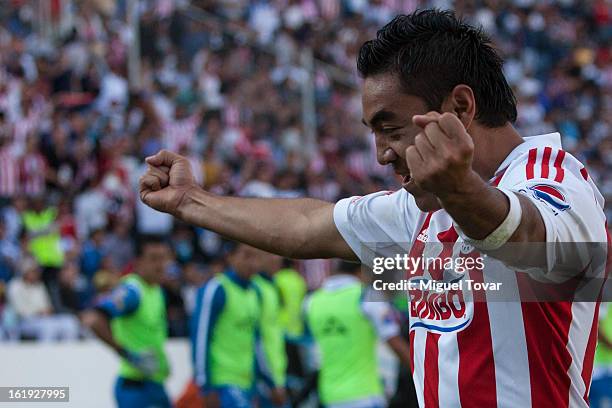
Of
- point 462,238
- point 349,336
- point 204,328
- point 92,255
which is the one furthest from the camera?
point 92,255

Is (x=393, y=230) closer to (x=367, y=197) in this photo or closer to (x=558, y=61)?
(x=367, y=197)

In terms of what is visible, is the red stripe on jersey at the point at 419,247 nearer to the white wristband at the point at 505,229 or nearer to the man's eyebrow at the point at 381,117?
the man's eyebrow at the point at 381,117

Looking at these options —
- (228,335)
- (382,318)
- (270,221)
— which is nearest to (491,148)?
(270,221)

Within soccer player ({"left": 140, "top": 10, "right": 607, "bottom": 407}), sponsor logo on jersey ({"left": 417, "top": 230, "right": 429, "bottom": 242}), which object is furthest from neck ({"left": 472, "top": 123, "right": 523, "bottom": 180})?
sponsor logo on jersey ({"left": 417, "top": 230, "right": 429, "bottom": 242})

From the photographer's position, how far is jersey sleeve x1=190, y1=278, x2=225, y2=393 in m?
8.28

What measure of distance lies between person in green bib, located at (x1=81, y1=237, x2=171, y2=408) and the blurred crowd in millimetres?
911

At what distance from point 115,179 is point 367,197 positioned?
32.1ft

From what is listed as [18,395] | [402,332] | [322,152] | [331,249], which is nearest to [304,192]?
[322,152]

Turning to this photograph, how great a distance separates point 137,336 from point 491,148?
20.1 feet

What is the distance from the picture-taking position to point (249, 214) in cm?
329

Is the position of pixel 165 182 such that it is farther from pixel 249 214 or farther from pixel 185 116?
pixel 185 116

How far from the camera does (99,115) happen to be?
14086mm

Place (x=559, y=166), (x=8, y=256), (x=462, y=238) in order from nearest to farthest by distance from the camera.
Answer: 1. (x=462, y=238)
2. (x=559, y=166)
3. (x=8, y=256)

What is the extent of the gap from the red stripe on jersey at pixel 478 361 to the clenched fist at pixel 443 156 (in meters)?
0.57
